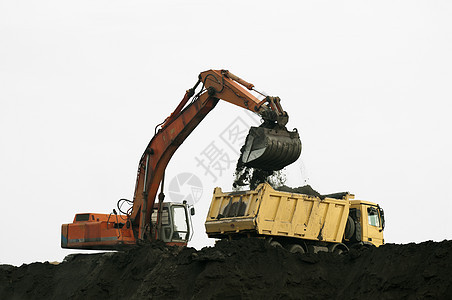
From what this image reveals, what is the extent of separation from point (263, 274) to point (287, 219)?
11.0 ft

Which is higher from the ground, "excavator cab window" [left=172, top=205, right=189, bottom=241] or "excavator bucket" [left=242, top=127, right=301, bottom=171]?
"excavator bucket" [left=242, top=127, right=301, bottom=171]

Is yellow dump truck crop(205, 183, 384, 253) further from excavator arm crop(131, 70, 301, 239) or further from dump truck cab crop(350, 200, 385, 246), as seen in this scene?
excavator arm crop(131, 70, 301, 239)

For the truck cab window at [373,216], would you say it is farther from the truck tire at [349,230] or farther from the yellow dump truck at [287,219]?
the truck tire at [349,230]

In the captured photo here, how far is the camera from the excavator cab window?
18.1 m

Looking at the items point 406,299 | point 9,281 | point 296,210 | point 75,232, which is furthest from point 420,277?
point 9,281

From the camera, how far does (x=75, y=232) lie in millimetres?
18625

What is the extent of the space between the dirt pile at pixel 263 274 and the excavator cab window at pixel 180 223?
7.32 feet

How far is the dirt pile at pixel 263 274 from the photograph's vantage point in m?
10.5

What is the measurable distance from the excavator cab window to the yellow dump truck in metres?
1.65

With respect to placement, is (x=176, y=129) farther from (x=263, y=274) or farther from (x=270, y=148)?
(x=263, y=274)

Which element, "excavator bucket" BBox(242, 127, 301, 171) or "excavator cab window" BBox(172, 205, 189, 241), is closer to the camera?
"excavator bucket" BBox(242, 127, 301, 171)

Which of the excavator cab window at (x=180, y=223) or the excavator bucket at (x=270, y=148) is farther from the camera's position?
the excavator cab window at (x=180, y=223)

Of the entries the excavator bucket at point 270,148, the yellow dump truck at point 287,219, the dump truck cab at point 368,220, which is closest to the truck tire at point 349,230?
the yellow dump truck at point 287,219

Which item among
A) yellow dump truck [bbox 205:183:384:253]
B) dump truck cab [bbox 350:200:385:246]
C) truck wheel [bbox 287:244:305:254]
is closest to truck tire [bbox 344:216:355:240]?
yellow dump truck [bbox 205:183:384:253]
